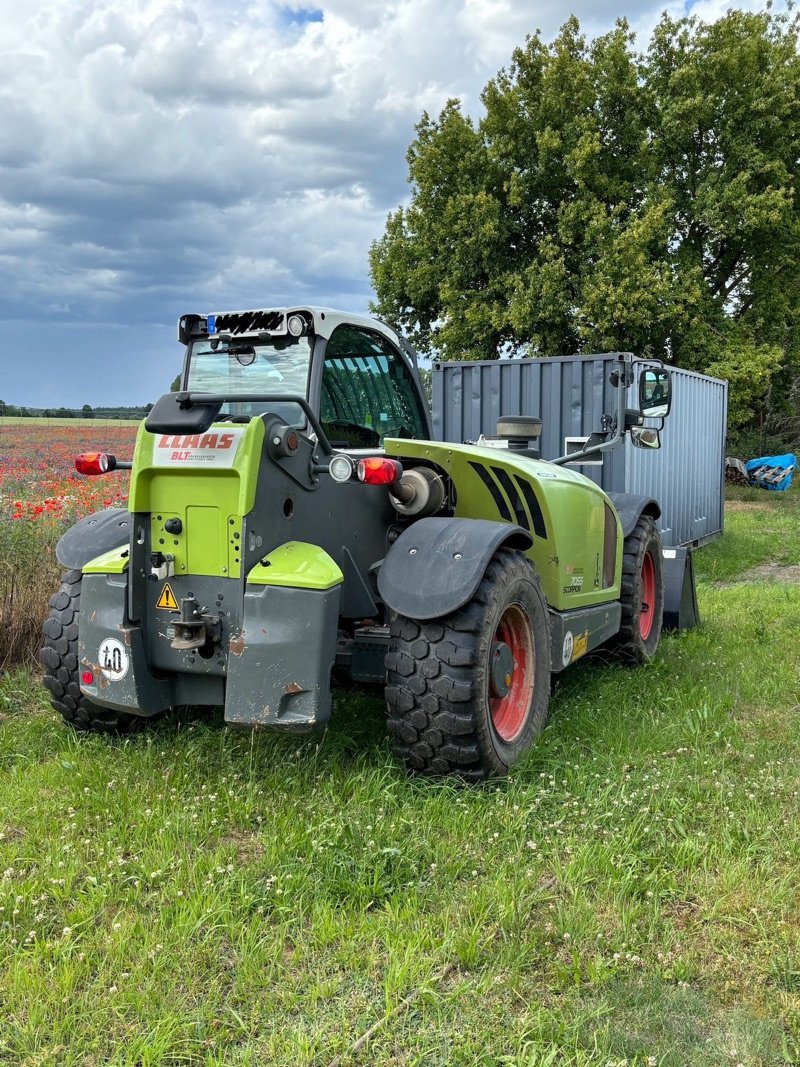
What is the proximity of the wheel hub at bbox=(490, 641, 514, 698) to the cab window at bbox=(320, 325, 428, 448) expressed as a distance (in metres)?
1.23

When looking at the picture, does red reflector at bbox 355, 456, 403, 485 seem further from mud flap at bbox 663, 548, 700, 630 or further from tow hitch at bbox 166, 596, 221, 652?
mud flap at bbox 663, 548, 700, 630

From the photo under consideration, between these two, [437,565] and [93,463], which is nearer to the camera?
[437,565]

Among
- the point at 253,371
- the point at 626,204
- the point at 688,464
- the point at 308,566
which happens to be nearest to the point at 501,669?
the point at 308,566

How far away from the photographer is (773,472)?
2466 cm

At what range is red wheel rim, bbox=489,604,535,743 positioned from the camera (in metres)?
4.40

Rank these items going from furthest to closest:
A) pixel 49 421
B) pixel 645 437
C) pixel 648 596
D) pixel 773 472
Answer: pixel 49 421, pixel 773 472, pixel 648 596, pixel 645 437

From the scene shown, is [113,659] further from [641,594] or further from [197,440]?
[641,594]

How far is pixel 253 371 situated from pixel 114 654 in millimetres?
1543

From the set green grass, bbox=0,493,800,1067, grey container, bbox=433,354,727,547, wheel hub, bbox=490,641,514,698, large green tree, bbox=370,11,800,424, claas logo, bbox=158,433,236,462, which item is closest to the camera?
green grass, bbox=0,493,800,1067

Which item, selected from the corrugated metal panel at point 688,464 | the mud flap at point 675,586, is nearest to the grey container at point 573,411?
the corrugated metal panel at point 688,464

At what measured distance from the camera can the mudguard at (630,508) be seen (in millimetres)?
6449

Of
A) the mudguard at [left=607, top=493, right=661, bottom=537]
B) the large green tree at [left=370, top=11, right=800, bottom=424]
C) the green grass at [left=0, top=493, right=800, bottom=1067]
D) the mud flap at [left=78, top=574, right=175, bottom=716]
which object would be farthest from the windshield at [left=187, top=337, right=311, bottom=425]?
the large green tree at [left=370, top=11, right=800, bottom=424]

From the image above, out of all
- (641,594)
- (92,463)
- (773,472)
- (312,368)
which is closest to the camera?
(92,463)

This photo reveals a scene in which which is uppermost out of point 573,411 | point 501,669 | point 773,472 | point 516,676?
point 573,411
